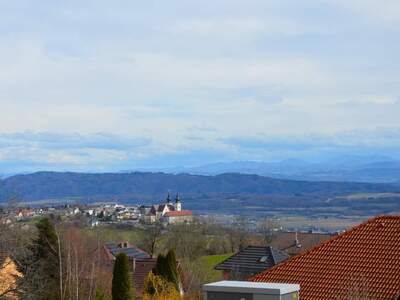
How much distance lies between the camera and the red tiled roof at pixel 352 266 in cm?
2306

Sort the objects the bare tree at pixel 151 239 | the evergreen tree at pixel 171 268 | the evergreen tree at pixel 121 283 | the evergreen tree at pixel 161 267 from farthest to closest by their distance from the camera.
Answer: the bare tree at pixel 151 239 < the evergreen tree at pixel 161 267 < the evergreen tree at pixel 171 268 < the evergreen tree at pixel 121 283

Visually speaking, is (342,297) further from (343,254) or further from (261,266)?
(261,266)

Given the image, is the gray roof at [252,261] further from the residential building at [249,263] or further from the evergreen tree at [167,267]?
the evergreen tree at [167,267]

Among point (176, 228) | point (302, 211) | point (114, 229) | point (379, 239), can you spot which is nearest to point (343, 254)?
point (379, 239)

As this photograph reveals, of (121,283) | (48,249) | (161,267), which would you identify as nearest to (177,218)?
(48,249)

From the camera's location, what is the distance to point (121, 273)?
2958cm

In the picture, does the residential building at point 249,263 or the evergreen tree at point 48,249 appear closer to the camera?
the evergreen tree at point 48,249

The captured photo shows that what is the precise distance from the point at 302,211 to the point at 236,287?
16890 centimetres

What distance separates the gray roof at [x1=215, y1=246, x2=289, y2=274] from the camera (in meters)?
45.3

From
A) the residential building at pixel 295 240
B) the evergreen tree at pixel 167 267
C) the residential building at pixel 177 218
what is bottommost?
the residential building at pixel 295 240

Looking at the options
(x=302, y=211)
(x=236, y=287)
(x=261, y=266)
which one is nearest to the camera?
(x=236, y=287)

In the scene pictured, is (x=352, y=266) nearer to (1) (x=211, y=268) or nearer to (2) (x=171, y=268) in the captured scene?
(2) (x=171, y=268)

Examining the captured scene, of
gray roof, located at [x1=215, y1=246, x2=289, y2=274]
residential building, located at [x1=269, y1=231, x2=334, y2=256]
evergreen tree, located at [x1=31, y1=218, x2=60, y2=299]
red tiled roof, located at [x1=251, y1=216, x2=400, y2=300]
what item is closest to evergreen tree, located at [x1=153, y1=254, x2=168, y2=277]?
evergreen tree, located at [x1=31, y1=218, x2=60, y2=299]

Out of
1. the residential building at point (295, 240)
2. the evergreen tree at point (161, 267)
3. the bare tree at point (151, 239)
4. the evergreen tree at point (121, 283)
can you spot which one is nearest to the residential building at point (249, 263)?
the evergreen tree at point (161, 267)
